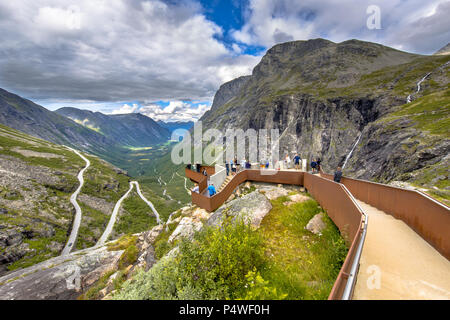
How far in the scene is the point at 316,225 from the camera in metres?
9.72

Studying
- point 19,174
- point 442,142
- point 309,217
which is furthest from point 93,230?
point 442,142

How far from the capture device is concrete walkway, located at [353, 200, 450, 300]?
167 inches

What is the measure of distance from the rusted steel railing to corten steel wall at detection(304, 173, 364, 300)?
2190 mm

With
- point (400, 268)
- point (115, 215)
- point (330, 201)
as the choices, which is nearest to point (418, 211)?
point (400, 268)

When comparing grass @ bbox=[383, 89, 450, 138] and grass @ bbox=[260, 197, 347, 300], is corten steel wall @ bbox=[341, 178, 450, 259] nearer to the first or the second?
grass @ bbox=[260, 197, 347, 300]

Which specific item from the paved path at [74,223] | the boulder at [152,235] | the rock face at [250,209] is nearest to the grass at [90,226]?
the paved path at [74,223]

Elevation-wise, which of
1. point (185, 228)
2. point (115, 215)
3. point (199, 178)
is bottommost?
point (115, 215)

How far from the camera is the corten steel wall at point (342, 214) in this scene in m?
4.10

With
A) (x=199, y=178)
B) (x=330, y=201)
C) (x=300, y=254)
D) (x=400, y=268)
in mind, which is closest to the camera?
(x=400, y=268)

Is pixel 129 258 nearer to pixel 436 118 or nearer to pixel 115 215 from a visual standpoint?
pixel 436 118

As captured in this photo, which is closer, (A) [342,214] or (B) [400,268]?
(B) [400,268]

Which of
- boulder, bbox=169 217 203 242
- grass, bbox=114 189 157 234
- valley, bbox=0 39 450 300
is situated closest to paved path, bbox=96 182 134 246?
valley, bbox=0 39 450 300

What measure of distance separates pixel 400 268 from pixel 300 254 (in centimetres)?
338
